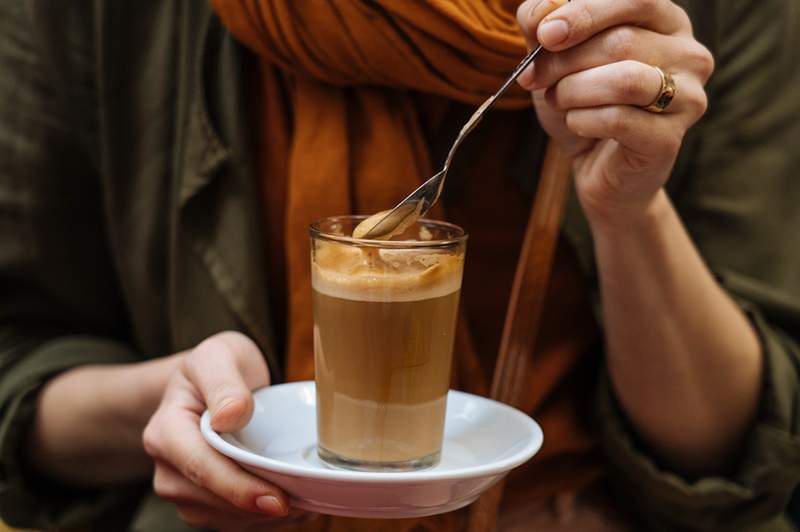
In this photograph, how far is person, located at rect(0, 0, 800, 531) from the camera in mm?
913

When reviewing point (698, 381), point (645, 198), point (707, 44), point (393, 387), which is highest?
point (707, 44)

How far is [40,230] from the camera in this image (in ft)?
3.41

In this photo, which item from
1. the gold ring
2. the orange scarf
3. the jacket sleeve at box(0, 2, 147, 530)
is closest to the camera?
the gold ring

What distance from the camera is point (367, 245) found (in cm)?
62

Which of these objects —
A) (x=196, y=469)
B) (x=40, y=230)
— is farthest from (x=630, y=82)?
(x=40, y=230)

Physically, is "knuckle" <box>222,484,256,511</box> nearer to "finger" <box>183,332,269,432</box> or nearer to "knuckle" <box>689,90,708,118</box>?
"finger" <box>183,332,269,432</box>

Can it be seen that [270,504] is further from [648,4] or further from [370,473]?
[648,4]

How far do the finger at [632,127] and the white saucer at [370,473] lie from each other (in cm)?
25

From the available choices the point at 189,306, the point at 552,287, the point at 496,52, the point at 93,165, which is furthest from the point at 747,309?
the point at 93,165

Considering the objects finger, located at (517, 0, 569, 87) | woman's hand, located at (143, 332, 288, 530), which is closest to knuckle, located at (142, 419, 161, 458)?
woman's hand, located at (143, 332, 288, 530)

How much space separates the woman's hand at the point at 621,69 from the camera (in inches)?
25.1

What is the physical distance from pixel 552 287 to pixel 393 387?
46 cm

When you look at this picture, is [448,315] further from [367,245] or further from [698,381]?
[698,381]

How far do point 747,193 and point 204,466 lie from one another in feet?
2.49
